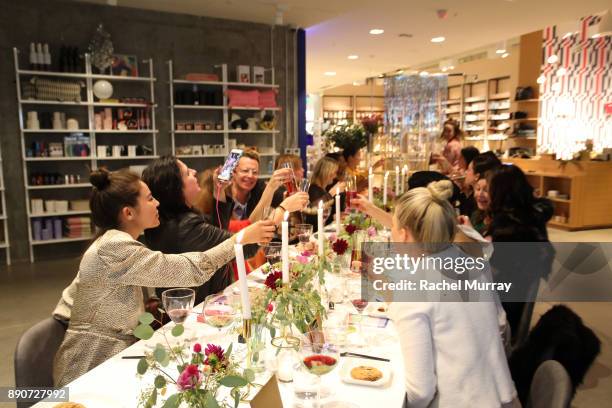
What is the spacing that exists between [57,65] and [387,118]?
7082 millimetres

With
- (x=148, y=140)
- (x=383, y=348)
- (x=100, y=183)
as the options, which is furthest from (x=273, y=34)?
(x=383, y=348)

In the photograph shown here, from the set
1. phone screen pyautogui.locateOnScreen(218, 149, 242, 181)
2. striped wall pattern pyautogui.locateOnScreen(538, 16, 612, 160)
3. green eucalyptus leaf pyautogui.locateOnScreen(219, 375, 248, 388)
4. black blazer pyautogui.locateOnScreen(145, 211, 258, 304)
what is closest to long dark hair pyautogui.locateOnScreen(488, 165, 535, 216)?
phone screen pyautogui.locateOnScreen(218, 149, 242, 181)

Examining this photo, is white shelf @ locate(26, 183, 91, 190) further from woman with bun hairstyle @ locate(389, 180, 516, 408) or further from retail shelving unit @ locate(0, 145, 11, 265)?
woman with bun hairstyle @ locate(389, 180, 516, 408)

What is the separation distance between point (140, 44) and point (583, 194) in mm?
7001

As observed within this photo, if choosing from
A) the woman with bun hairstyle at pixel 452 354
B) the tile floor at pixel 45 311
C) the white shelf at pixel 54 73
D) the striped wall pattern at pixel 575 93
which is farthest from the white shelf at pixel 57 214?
the striped wall pattern at pixel 575 93

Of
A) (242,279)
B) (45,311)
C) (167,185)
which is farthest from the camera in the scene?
(45,311)

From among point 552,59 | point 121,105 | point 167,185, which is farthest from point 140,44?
point 552,59

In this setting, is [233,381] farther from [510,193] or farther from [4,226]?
[4,226]

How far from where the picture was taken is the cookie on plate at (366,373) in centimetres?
143

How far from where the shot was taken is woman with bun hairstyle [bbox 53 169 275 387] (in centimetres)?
179

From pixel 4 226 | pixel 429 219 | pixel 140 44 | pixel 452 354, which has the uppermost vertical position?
pixel 140 44

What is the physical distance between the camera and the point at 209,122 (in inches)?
275

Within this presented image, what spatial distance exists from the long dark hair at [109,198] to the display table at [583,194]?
7136 mm

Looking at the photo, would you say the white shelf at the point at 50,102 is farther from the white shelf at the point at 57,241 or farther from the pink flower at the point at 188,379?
the pink flower at the point at 188,379
